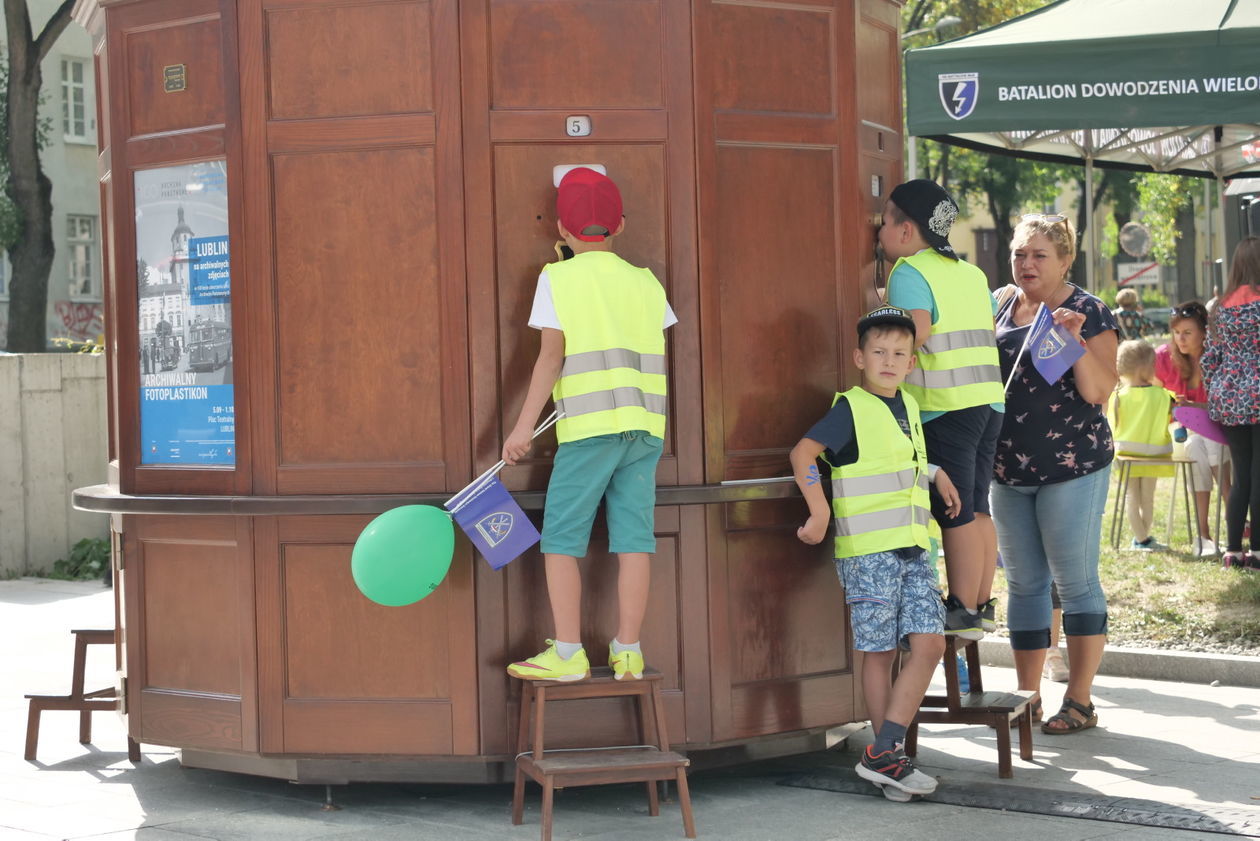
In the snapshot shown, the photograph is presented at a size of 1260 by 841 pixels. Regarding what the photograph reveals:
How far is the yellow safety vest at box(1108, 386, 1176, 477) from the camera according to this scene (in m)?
10.5

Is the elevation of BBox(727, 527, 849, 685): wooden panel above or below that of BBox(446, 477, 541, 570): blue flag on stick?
below

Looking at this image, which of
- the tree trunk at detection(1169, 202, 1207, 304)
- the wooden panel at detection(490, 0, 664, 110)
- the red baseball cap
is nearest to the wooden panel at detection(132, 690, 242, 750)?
the red baseball cap

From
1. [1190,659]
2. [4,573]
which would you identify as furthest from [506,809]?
[4,573]

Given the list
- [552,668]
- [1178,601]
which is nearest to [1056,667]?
[1178,601]

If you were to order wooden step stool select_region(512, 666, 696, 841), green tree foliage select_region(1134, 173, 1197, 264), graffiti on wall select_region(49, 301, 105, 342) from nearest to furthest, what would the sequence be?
wooden step stool select_region(512, 666, 696, 841)
green tree foliage select_region(1134, 173, 1197, 264)
graffiti on wall select_region(49, 301, 105, 342)

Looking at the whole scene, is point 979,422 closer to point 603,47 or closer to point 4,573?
point 603,47

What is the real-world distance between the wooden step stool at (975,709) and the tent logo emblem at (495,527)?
1.74m

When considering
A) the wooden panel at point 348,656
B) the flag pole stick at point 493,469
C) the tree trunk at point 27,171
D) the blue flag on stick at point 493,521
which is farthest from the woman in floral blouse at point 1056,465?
the tree trunk at point 27,171

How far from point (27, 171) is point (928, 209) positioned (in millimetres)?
17551

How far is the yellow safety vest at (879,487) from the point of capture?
5.59m

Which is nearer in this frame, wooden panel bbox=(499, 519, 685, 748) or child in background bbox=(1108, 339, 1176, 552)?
wooden panel bbox=(499, 519, 685, 748)

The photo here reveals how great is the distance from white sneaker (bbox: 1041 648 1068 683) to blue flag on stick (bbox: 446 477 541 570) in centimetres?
354

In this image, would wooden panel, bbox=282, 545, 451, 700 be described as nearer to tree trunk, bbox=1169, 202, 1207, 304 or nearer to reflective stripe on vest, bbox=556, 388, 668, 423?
reflective stripe on vest, bbox=556, 388, 668, 423

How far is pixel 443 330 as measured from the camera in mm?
5500
